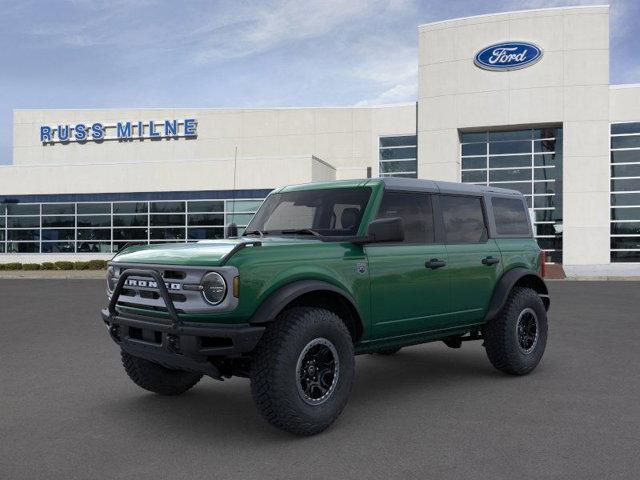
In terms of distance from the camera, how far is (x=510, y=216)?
729 cm

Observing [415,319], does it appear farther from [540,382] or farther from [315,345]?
[540,382]

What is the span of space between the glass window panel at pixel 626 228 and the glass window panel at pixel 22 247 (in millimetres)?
31456

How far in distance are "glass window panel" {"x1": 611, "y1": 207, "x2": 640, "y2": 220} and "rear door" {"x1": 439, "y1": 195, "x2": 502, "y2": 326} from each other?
27.5m

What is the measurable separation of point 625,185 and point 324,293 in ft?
100

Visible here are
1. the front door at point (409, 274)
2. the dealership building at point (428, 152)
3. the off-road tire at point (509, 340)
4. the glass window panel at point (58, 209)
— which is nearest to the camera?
the front door at point (409, 274)

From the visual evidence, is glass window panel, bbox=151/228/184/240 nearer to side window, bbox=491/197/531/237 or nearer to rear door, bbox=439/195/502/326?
side window, bbox=491/197/531/237

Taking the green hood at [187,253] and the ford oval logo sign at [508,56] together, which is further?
the ford oval logo sign at [508,56]

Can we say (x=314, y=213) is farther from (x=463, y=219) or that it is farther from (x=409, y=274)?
(x=463, y=219)

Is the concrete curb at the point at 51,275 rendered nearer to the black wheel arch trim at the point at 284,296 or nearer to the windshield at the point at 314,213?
the windshield at the point at 314,213

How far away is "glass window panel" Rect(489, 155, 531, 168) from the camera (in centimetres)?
3294

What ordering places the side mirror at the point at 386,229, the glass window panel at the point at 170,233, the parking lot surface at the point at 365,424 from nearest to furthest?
1. the parking lot surface at the point at 365,424
2. the side mirror at the point at 386,229
3. the glass window panel at the point at 170,233

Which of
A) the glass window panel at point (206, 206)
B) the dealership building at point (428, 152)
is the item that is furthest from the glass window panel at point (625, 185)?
the glass window panel at point (206, 206)

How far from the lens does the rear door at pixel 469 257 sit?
20.4 ft

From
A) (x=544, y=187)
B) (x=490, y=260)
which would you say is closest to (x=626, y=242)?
(x=544, y=187)
